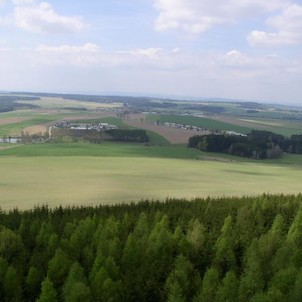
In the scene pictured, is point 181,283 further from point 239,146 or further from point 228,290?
point 239,146

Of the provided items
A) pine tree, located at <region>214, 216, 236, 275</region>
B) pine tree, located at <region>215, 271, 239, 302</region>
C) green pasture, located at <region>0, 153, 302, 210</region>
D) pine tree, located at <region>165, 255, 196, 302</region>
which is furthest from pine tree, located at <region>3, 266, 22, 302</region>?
green pasture, located at <region>0, 153, 302, 210</region>

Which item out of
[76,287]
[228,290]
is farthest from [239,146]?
[76,287]

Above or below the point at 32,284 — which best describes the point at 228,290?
above

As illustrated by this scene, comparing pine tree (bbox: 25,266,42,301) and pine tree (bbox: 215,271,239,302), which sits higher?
pine tree (bbox: 215,271,239,302)

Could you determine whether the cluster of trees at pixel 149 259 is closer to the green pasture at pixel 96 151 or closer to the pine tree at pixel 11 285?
the pine tree at pixel 11 285

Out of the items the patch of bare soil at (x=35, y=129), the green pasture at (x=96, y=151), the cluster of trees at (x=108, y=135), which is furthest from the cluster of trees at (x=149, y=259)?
the patch of bare soil at (x=35, y=129)

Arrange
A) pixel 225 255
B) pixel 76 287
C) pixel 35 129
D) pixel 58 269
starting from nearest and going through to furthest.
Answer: pixel 76 287 < pixel 58 269 < pixel 225 255 < pixel 35 129

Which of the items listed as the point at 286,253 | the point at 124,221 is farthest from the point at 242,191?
the point at 286,253

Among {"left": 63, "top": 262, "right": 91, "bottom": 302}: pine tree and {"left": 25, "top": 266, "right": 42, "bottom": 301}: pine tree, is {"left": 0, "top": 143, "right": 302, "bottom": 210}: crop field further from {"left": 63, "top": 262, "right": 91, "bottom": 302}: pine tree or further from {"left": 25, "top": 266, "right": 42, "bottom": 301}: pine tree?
{"left": 63, "top": 262, "right": 91, "bottom": 302}: pine tree
